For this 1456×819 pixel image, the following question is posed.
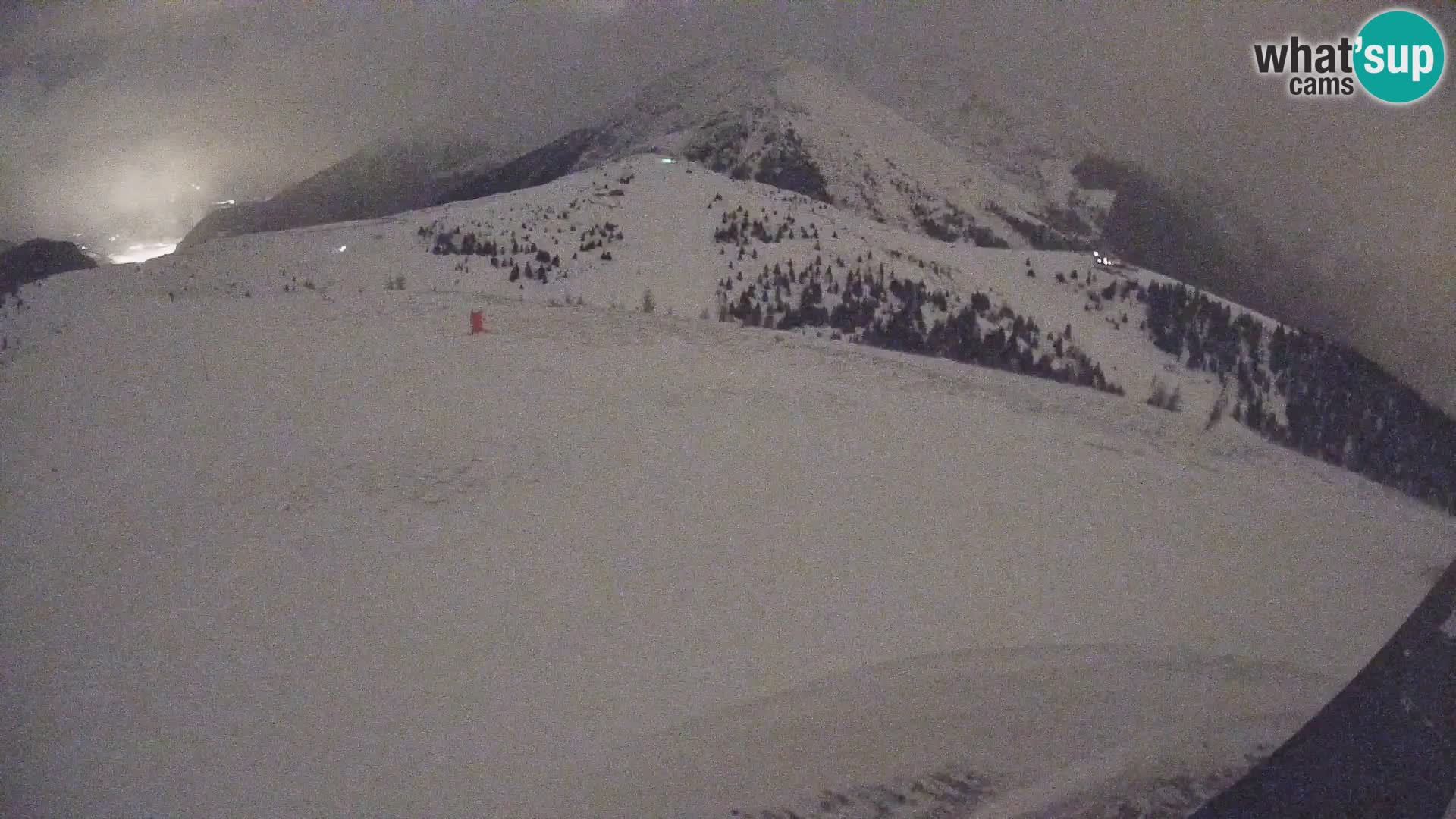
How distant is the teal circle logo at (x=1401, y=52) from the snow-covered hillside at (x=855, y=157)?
1.32 metres

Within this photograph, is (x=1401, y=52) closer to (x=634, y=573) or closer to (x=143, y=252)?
(x=634, y=573)

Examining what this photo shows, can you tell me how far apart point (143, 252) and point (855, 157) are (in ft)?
16.6

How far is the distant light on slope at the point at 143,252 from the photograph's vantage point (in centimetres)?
364

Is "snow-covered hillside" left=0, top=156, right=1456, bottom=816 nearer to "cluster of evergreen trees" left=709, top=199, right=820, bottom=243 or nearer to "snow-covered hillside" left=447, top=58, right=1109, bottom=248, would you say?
"snow-covered hillside" left=447, top=58, right=1109, bottom=248

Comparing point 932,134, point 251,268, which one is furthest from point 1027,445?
point 251,268

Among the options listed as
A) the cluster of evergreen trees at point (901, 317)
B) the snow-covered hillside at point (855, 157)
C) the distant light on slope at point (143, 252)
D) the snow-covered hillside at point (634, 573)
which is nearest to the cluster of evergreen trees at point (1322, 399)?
the snow-covered hillside at point (634, 573)

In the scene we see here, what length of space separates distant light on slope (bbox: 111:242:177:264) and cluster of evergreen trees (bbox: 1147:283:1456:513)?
426 centimetres

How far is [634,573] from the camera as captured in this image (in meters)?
3.19

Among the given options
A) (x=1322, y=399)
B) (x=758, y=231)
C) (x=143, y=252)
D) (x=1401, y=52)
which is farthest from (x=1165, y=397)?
(x=758, y=231)

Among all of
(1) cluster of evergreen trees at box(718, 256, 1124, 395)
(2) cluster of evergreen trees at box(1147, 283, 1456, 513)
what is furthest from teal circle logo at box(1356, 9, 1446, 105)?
(1) cluster of evergreen trees at box(718, 256, 1124, 395)

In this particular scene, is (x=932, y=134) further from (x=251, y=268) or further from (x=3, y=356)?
(x=3, y=356)

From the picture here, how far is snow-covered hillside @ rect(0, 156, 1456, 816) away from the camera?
254cm

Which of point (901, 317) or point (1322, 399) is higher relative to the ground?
point (901, 317)

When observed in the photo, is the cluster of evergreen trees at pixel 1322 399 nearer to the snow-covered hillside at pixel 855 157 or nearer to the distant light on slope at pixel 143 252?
the snow-covered hillside at pixel 855 157
